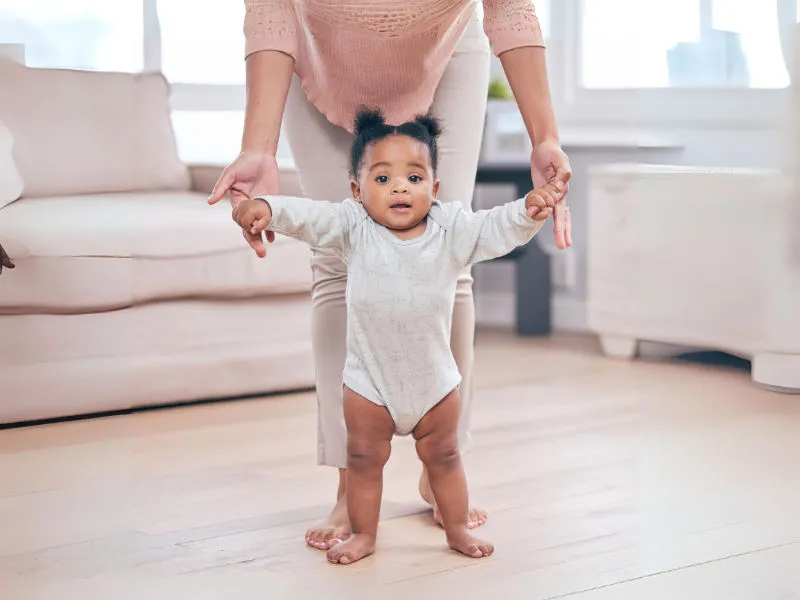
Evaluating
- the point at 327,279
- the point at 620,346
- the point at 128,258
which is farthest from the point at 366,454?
the point at 620,346

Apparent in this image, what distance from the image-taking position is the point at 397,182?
4.91 ft

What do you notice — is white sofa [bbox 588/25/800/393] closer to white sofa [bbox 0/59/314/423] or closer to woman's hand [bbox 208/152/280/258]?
white sofa [bbox 0/59/314/423]

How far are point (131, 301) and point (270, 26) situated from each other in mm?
1127

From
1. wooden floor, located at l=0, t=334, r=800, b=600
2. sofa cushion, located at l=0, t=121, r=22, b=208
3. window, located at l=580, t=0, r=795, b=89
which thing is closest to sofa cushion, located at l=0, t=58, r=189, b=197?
sofa cushion, located at l=0, t=121, r=22, b=208

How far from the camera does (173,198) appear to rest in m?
2.89

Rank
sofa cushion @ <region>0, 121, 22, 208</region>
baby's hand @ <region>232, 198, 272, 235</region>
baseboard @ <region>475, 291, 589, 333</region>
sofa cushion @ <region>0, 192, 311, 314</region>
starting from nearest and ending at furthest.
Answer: baby's hand @ <region>232, 198, 272, 235</region> < sofa cushion @ <region>0, 192, 311, 314</region> < sofa cushion @ <region>0, 121, 22, 208</region> < baseboard @ <region>475, 291, 589, 333</region>

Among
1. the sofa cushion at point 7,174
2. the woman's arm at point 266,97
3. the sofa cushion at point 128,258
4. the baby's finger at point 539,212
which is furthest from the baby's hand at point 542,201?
the sofa cushion at point 7,174

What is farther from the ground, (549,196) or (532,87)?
(532,87)

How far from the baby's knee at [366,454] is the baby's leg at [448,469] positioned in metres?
0.05

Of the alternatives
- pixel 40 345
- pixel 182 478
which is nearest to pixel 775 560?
pixel 182 478

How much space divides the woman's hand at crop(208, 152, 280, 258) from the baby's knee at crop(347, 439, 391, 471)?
0.92 ft

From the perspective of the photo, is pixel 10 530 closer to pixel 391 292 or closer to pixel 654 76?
pixel 391 292

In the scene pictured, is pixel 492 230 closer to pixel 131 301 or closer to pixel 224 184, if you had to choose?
pixel 224 184

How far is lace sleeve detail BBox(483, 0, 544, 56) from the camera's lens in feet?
5.11
